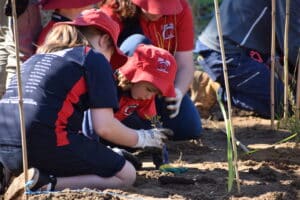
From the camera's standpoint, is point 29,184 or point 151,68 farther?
point 151,68

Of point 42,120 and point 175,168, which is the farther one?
point 175,168

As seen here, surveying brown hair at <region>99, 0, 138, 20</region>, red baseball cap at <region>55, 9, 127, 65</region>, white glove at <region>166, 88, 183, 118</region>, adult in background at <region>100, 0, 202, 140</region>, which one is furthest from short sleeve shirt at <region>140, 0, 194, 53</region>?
red baseball cap at <region>55, 9, 127, 65</region>

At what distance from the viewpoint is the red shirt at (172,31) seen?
4.47 metres

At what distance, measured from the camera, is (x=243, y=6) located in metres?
5.01

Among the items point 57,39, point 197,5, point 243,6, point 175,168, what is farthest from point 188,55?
point 197,5

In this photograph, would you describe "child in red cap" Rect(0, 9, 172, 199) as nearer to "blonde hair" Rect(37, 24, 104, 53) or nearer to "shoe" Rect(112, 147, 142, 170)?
"blonde hair" Rect(37, 24, 104, 53)

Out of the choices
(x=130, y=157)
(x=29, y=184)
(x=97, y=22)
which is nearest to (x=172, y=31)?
(x=130, y=157)

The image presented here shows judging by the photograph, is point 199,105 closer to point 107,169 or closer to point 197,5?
point 107,169

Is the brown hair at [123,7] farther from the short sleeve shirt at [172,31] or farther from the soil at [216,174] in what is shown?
the soil at [216,174]

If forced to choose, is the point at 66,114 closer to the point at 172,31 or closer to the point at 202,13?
the point at 172,31

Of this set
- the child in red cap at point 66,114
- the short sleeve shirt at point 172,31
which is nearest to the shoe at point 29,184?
the child in red cap at point 66,114

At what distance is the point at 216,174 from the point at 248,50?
1579mm

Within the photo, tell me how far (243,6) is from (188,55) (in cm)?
69

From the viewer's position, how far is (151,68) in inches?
147
